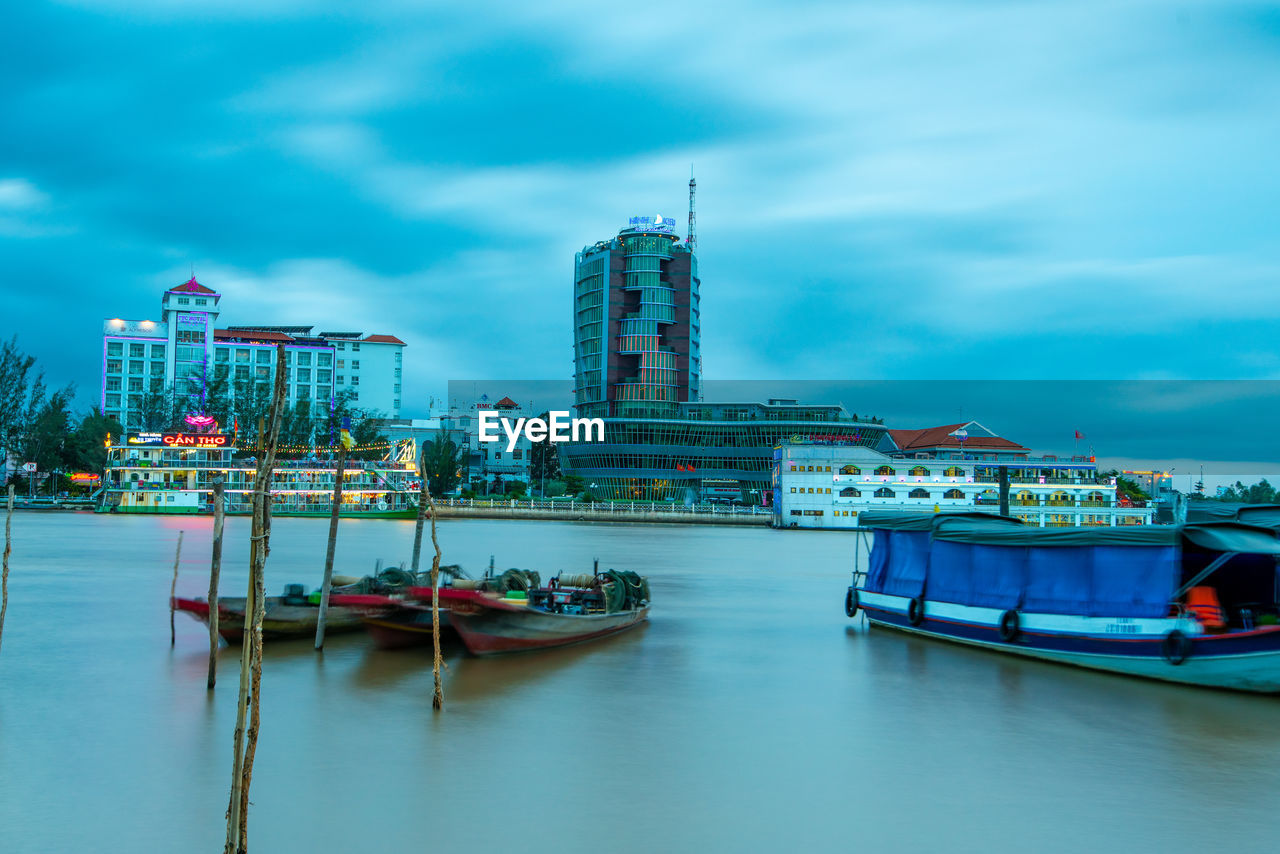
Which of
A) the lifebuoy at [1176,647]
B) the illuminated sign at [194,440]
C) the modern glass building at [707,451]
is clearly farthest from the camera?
the modern glass building at [707,451]

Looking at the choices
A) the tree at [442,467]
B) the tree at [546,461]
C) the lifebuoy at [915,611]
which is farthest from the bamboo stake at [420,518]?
the tree at [546,461]

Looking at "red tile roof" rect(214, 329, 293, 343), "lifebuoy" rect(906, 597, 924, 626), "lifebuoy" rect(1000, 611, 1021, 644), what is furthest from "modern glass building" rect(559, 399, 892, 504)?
"lifebuoy" rect(1000, 611, 1021, 644)

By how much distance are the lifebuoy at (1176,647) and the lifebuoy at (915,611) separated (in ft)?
24.9

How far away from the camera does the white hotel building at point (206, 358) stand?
136875 mm

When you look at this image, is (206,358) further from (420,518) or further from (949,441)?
(420,518)

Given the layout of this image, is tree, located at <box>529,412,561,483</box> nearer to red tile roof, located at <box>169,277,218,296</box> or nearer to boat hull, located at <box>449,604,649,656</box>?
red tile roof, located at <box>169,277,218,296</box>

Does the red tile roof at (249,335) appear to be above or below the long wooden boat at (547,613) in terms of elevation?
above

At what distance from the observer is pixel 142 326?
137375 millimetres

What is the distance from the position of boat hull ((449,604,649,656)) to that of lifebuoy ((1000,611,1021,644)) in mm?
9395

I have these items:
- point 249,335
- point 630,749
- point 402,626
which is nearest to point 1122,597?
point 630,749

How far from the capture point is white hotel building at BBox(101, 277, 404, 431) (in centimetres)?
13688

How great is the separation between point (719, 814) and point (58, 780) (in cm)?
895

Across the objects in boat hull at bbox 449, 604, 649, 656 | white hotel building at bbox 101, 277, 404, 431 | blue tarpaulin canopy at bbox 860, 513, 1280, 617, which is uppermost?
white hotel building at bbox 101, 277, 404, 431

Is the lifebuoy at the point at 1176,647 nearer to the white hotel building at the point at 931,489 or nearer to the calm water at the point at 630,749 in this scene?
the calm water at the point at 630,749
